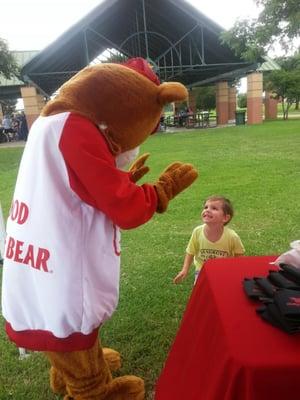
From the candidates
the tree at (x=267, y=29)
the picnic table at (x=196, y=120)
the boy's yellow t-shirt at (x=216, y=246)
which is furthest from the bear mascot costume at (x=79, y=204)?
the picnic table at (x=196, y=120)

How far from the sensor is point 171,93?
6.40 feet

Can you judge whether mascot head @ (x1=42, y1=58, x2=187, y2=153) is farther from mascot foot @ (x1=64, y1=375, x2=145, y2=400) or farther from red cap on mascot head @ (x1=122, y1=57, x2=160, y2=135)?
mascot foot @ (x1=64, y1=375, x2=145, y2=400)

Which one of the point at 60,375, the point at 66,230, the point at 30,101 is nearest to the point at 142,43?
the point at 30,101

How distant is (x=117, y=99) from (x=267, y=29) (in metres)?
11.4

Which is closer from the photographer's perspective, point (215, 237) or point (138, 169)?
point (138, 169)

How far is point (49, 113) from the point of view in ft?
6.14

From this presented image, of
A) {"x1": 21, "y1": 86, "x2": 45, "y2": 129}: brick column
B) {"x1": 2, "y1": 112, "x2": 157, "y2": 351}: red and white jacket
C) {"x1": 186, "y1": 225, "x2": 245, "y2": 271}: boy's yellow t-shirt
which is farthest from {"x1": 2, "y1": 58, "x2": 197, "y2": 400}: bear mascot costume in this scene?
{"x1": 21, "y1": 86, "x2": 45, "y2": 129}: brick column

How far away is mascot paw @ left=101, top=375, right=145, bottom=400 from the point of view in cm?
226

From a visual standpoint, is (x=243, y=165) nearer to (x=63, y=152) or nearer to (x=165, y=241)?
(x=165, y=241)

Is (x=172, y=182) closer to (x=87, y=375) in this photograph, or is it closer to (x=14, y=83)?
(x=87, y=375)

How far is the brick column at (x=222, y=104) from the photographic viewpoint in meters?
24.5

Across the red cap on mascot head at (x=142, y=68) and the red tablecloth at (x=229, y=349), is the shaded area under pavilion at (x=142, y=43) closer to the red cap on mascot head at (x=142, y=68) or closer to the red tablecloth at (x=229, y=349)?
the red cap on mascot head at (x=142, y=68)

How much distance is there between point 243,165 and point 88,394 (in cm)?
782

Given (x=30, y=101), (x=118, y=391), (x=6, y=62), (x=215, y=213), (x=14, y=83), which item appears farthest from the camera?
(x=14, y=83)
